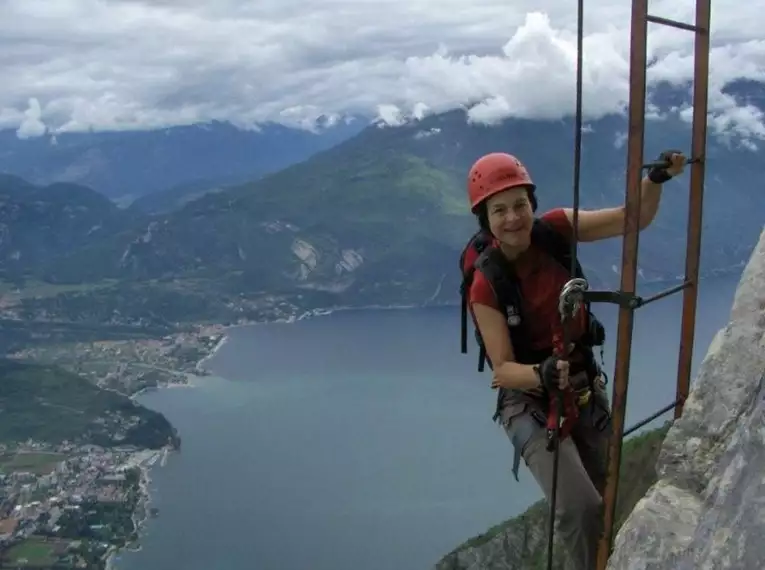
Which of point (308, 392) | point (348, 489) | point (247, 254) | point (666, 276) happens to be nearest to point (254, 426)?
point (308, 392)

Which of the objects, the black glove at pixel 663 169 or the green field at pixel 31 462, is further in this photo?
the green field at pixel 31 462

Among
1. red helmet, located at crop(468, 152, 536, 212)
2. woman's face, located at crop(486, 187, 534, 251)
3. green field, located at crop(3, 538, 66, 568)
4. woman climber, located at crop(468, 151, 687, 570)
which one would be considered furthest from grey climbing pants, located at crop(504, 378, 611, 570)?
green field, located at crop(3, 538, 66, 568)

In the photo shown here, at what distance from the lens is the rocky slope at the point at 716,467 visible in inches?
120

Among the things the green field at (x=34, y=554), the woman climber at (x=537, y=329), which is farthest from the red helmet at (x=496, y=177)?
the green field at (x=34, y=554)

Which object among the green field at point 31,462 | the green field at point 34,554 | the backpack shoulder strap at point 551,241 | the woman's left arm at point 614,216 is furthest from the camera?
the green field at point 31,462

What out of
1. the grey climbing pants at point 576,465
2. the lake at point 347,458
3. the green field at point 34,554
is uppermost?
the grey climbing pants at point 576,465

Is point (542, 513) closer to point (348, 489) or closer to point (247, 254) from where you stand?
point (348, 489)

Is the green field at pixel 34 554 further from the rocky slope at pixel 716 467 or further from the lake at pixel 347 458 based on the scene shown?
the rocky slope at pixel 716 467

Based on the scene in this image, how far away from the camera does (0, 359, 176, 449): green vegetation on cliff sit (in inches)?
3376

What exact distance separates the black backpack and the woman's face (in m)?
0.08

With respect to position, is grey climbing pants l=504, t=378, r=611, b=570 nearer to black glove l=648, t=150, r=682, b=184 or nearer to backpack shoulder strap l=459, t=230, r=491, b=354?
backpack shoulder strap l=459, t=230, r=491, b=354

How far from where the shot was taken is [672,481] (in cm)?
375

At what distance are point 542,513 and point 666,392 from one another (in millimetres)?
28614

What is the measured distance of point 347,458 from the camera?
6506 cm
